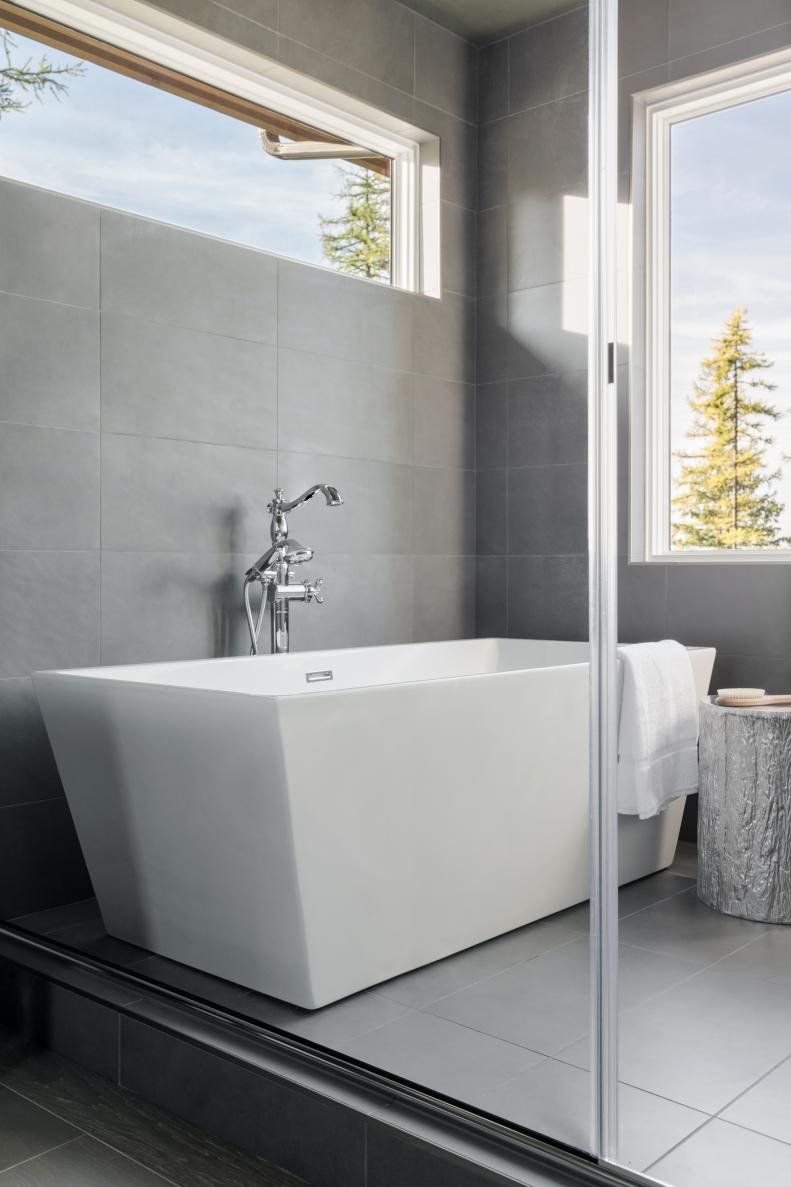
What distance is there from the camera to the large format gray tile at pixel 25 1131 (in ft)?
6.70

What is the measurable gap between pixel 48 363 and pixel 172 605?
0.77 metres

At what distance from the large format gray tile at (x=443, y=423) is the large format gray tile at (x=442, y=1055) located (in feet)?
7.10

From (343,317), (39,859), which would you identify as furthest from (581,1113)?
(343,317)

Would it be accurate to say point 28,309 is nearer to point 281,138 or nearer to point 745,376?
point 281,138

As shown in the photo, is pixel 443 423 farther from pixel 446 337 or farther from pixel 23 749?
pixel 23 749

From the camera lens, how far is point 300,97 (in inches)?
142

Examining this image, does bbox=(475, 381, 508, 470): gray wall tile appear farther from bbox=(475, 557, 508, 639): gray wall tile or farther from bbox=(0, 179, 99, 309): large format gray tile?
bbox=(0, 179, 99, 309): large format gray tile

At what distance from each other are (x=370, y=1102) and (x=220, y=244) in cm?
249

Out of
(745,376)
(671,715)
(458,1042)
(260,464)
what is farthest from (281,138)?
(458,1042)

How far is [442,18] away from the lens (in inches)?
143

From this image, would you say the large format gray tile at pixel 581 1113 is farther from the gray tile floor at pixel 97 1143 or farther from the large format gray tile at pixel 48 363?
the large format gray tile at pixel 48 363

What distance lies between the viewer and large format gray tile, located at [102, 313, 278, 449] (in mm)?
3064

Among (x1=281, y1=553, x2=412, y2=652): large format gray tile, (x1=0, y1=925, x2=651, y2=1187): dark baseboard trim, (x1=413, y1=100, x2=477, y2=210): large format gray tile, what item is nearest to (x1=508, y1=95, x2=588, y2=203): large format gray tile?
(x1=413, y1=100, x2=477, y2=210): large format gray tile

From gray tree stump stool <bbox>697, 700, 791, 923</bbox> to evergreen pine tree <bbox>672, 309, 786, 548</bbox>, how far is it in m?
0.33
